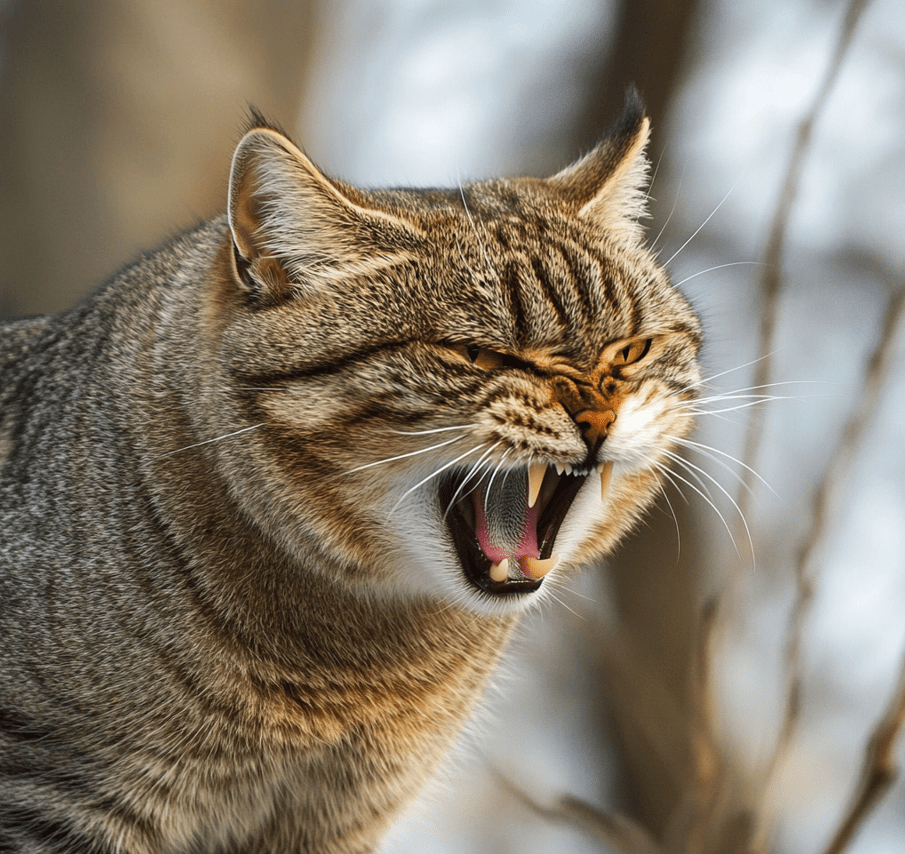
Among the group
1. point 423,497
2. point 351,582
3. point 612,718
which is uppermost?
point 423,497

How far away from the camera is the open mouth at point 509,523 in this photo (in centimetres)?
223

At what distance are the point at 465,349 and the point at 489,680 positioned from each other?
131cm

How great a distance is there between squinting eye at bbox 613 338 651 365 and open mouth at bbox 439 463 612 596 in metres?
0.27

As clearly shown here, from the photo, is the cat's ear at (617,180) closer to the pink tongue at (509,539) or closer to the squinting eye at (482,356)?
the squinting eye at (482,356)

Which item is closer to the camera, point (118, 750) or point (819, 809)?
point (118, 750)

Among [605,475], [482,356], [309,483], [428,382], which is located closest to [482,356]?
[482,356]

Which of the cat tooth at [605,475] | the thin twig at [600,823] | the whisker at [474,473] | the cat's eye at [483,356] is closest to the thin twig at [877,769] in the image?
the thin twig at [600,823]

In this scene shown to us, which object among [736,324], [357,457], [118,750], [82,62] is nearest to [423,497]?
[357,457]

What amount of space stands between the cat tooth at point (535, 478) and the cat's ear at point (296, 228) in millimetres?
615

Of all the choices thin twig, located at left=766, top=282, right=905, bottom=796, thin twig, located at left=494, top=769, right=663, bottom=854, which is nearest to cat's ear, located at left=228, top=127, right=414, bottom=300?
thin twig, located at left=766, top=282, right=905, bottom=796

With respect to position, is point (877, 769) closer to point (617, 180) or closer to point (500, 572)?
point (500, 572)

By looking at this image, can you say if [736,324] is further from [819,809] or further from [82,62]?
[82,62]

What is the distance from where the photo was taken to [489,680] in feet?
9.93

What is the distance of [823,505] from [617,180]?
1106 mm
